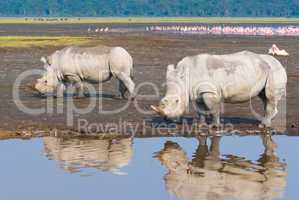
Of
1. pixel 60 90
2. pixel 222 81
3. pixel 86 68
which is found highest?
pixel 86 68

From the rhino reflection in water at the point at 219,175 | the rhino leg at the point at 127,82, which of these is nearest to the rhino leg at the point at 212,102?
the rhino reflection in water at the point at 219,175

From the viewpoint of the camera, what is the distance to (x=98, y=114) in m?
24.2

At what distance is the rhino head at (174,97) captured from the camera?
62.3 feet

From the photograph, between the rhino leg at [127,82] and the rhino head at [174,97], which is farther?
the rhino leg at [127,82]

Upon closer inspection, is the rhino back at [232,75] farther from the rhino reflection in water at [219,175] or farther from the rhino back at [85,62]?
the rhino back at [85,62]

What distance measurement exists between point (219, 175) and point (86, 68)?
12.4 metres

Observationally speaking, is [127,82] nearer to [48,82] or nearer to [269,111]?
[48,82]

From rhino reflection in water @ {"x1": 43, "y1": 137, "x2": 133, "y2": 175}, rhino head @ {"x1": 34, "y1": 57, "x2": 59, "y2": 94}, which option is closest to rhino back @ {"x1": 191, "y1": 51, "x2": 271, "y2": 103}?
rhino reflection in water @ {"x1": 43, "y1": 137, "x2": 133, "y2": 175}

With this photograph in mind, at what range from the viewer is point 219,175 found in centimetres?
1561

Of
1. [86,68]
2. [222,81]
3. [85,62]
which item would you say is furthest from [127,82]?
[222,81]

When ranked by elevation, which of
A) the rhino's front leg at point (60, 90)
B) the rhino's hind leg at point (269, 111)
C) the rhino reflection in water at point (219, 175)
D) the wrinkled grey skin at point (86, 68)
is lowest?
the rhino reflection in water at point (219, 175)

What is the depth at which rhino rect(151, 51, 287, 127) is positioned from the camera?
776 inches

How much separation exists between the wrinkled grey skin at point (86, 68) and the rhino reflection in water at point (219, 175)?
8422 mm

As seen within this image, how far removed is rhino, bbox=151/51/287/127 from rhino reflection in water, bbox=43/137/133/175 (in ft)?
5.44
